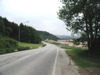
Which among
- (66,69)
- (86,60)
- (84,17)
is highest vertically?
(84,17)

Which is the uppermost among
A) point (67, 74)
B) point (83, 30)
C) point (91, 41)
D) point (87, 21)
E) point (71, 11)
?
point (71, 11)

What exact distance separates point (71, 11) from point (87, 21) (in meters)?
3.37

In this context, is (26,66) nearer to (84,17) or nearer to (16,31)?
(84,17)

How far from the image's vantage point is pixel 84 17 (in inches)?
731

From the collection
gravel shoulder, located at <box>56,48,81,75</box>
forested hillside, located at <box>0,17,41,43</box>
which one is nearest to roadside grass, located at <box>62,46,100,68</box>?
gravel shoulder, located at <box>56,48,81,75</box>

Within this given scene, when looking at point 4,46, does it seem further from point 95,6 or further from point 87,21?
point 95,6

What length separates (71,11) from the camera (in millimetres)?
18203

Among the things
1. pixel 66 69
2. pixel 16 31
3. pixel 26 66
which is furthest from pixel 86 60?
pixel 16 31

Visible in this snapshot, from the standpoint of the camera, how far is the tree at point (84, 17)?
1619 cm

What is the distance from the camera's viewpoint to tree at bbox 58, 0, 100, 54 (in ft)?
53.1

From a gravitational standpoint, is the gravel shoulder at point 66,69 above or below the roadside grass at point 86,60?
above

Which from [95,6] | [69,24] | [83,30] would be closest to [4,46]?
[69,24]

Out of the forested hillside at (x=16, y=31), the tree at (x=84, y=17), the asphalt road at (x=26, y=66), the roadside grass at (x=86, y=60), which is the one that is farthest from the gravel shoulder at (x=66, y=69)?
the forested hillside at (x=16, y=31)

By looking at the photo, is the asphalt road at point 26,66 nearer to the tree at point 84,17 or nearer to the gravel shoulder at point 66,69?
the gravel shoulder at point 66,69
